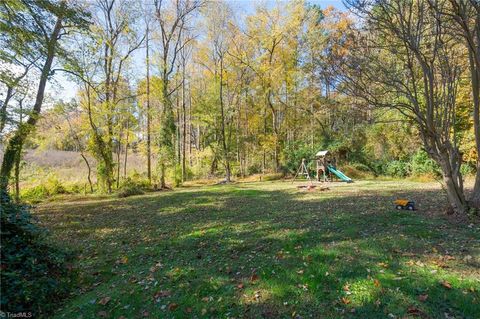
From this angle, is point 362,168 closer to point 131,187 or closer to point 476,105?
point 476,105

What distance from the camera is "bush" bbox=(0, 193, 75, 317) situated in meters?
2.81

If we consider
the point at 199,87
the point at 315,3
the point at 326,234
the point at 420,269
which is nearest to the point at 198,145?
the point at 199,87

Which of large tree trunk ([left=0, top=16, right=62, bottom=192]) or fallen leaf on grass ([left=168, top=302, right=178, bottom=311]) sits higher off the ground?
large tree trunk ([left=0, top=16, right=62, bottom=192])

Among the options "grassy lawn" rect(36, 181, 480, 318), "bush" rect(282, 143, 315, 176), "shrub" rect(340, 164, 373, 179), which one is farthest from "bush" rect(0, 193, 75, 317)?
"shrub" rect(340, 164, 373, 179)

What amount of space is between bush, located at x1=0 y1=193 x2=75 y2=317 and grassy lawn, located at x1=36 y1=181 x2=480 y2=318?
8.9 inches

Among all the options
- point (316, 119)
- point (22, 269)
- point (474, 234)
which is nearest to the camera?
point (22, 269)

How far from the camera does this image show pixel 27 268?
10.6ft

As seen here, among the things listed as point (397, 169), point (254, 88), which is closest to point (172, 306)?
point (397, 169)

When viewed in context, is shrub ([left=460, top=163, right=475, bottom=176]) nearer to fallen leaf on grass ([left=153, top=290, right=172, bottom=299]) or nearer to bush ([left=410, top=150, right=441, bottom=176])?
bush ([left=410, top=150, right=441, bottom=176])

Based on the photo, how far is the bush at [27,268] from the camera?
2812 millimetres

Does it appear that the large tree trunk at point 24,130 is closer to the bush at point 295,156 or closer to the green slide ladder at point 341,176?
the green slide ladder at point 341,176

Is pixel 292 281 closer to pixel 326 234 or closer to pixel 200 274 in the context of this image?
pixel 200 274

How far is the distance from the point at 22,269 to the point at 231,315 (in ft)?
8.09

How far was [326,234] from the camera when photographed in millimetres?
4805
